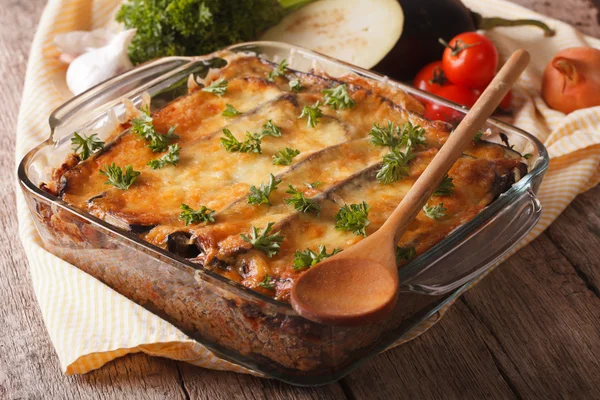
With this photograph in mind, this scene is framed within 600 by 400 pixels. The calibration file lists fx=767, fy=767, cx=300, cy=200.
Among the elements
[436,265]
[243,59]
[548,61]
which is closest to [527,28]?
[548,61]

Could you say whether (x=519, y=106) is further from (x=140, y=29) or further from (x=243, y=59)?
(x=140, y=29)

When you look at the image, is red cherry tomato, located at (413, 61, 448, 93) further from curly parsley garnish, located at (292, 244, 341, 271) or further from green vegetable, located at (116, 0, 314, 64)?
curly parsley garnish, located at (292, 244, 341, 271)

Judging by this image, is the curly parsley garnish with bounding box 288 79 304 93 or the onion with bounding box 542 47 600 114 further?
the onion with bounding box 542 47 600 114

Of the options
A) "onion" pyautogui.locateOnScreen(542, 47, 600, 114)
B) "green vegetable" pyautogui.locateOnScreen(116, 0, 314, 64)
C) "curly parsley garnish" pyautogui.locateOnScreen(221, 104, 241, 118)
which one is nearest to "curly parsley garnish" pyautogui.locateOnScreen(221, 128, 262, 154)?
"curly parsley garnish" pyautogui.locateOnScreen(221, 104, 241, 118)

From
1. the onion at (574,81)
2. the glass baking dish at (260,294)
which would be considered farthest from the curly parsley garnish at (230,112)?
the onion at (574,81)

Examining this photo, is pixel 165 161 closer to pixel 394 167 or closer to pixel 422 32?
pixel 394 167

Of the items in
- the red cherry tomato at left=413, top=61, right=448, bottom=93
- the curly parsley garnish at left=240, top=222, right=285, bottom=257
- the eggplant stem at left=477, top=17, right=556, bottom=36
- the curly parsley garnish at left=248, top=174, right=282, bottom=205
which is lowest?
the red cherry tomato at left=413, top=61, right=448, bottom=93

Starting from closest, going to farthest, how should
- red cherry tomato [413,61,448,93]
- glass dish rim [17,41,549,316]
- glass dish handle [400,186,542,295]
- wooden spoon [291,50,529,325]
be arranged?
wooden spoon [291,50,529,325], glass dish rim [17,41,549,316], glass dish handle [400,186,542,295], red cherry tomato [413,61,448,93]
